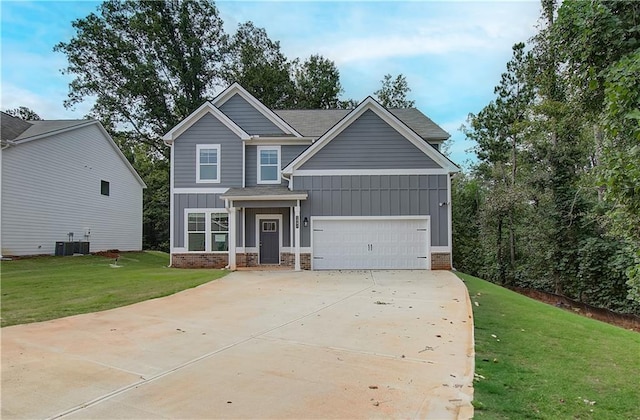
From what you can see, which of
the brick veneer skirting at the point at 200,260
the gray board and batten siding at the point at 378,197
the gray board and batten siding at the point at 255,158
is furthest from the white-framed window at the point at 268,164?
the brick veneer skirting at the point at 200,260

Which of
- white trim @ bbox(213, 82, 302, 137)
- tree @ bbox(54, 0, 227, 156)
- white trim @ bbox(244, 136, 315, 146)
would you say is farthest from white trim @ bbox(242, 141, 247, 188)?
tree @ bbox(54, 0, 227, 156)

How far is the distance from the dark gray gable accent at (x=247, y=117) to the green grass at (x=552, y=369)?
506 inches

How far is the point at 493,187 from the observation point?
77.1 feet

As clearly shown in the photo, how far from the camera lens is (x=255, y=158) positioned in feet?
58.5

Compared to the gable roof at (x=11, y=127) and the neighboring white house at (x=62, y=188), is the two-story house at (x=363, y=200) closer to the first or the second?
the neighboring white house at (x=62, y=188)

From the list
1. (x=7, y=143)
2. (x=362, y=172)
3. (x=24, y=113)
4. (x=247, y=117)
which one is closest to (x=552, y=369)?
(x=362, y=172)

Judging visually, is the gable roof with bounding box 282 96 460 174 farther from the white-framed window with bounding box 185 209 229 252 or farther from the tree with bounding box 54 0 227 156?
the tree with bounding box 54 0 227 156

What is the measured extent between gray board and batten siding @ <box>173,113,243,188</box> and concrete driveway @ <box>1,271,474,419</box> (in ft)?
31.2

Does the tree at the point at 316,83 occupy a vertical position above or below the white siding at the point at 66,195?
above

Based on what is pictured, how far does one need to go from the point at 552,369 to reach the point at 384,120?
12.4 meters

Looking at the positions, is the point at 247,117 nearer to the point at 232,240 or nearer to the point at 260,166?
the point at 260,166

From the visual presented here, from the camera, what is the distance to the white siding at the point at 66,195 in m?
17.4

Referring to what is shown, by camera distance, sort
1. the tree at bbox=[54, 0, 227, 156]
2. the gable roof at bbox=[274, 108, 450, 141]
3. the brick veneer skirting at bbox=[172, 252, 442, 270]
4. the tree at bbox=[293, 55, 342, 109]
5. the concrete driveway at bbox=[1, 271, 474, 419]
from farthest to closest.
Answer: the tree at bbox=[293, 55, 342, 109]
the tree at bbox=[54, 0, 227, 156]
the gable roof at bbox=[274, 108, 450, 141]
the brick veneer skirting at bbox=[172, 252, 442, 270]
the concrete driveway at bbox=[1, 271, 474, 419]

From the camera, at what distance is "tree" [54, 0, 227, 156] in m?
28.1
